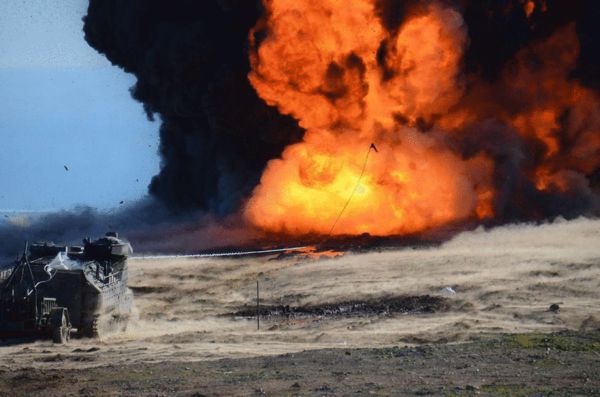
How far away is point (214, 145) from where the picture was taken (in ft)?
222

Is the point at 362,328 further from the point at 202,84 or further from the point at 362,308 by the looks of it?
the point at 202,84

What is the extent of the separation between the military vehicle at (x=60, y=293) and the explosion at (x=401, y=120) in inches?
890

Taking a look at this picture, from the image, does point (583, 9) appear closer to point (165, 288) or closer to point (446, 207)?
point (446, 207)

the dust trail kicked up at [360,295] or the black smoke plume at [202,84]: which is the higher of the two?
the black smoke plume at [202,84]

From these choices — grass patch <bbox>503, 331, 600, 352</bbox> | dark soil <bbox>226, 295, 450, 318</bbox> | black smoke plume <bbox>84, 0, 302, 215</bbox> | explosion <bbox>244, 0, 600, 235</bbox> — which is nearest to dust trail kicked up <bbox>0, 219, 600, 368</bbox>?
dark soil <bbox>226, 295, 450, 318</bbox>

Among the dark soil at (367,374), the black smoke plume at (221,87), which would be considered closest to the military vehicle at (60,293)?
the dark soil at (367,374)

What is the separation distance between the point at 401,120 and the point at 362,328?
25.0 metres

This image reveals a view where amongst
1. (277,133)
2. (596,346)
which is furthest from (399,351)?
(277,133)

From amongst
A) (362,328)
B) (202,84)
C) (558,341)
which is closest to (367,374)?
(558,341)

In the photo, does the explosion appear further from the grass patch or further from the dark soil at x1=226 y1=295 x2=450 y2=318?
the grass patch

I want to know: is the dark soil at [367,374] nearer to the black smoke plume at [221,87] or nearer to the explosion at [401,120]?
the explosion at [401,120]

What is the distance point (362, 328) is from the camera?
33.0m

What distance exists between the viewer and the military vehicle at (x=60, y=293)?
31250 mm

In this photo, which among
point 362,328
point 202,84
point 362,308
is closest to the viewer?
point 362,328
